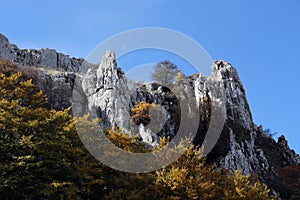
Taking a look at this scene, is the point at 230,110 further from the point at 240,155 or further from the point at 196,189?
the point at 196,189

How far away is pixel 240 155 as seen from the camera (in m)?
41.9

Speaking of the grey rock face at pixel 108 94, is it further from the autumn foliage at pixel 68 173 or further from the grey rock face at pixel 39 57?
the grey rock face at pixel 39 57

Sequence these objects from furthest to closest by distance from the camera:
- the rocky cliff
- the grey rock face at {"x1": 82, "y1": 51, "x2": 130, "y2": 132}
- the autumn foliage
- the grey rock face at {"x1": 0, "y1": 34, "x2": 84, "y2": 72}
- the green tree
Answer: the grey rock face at {"x1": 0, "y1": 34, "x2": 84, "y2": 72} < the rocky cliff < the grey rock face at {"x1": 82, "y1": 51, "x2": 130, "y2": 132} < the autumn foliage < the green tree

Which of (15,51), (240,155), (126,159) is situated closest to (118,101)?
(240,155)

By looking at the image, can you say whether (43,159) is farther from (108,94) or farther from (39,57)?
(39,57)

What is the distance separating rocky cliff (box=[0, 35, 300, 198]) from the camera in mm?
39219

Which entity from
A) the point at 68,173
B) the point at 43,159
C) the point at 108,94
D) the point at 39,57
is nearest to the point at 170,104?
the point at 108,94

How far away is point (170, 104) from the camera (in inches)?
1876

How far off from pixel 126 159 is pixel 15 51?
44.8 meters

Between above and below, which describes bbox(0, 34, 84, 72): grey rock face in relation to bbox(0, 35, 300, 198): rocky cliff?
above

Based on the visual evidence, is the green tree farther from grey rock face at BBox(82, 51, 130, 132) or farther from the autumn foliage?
grey rock face at BBox(82, 51, 130, 132)

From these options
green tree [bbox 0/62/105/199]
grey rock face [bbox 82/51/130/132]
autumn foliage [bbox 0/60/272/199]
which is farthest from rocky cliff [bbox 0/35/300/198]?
green tree [bbox 0/62/105/199]

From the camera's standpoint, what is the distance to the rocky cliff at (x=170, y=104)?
39.2 metres

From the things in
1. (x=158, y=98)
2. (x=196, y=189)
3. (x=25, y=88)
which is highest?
(x=158, y=98)
